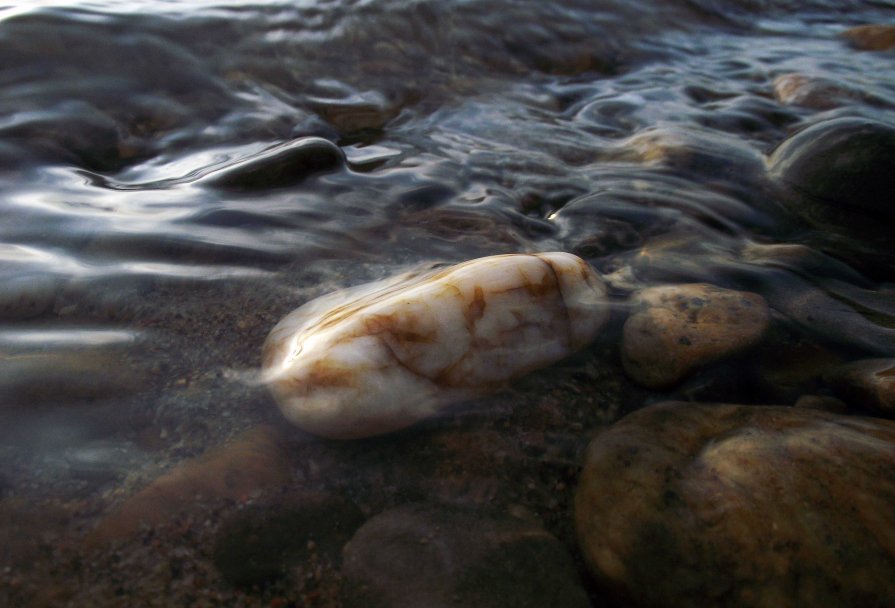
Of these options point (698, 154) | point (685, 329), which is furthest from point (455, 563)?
point (698, 154)

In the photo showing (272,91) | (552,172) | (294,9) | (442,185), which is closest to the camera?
(442,185)

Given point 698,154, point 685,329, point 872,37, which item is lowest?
point 872,37

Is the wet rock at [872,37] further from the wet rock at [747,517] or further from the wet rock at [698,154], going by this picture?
the wet rock at [747,517]

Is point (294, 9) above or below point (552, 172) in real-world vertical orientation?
above

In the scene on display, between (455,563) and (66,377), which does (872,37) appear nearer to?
(455,563)

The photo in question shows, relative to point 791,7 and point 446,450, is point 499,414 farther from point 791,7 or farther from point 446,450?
point 791,7

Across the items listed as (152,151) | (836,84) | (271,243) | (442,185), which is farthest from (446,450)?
(836,84)

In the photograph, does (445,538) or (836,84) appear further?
(836,84)
